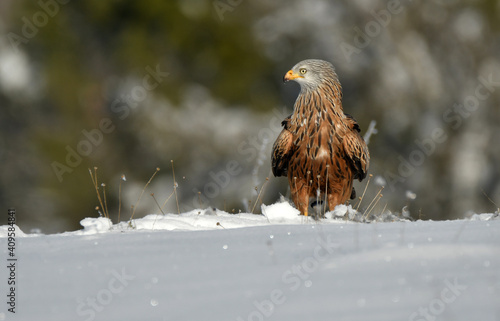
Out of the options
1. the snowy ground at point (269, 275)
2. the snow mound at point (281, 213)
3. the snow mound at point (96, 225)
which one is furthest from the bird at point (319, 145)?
the snowy ground at point (269, 275)

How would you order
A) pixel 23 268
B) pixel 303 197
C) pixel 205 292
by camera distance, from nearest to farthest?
pixel 205 292, pixel 23 268, pixel 303 197

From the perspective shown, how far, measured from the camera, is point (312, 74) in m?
6.43

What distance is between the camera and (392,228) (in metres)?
3.83

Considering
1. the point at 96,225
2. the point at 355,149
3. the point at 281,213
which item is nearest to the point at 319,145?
the point at 355,149

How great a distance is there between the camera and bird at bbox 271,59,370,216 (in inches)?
238

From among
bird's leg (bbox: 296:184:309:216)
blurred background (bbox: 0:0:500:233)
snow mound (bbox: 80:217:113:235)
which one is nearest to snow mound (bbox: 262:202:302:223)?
bird's leg (bbox: 296:184:309:216)

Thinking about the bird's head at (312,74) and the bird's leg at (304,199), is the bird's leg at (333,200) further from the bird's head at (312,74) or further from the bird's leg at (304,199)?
the bird's head at (312,74)

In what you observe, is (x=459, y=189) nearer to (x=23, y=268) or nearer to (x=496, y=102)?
(x=496, y=102)

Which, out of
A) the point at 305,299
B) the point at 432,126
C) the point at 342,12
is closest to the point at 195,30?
the point at 342,12

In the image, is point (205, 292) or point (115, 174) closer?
point (205, 292)

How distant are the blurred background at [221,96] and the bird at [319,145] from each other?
747cm

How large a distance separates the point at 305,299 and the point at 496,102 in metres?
13.8

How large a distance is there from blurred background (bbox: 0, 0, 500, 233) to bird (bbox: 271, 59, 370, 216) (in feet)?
24.5

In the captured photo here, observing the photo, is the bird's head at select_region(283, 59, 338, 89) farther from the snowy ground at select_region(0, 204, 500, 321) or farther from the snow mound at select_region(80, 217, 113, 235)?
the snowy ground at select_region(0, 204, 500, 321)
